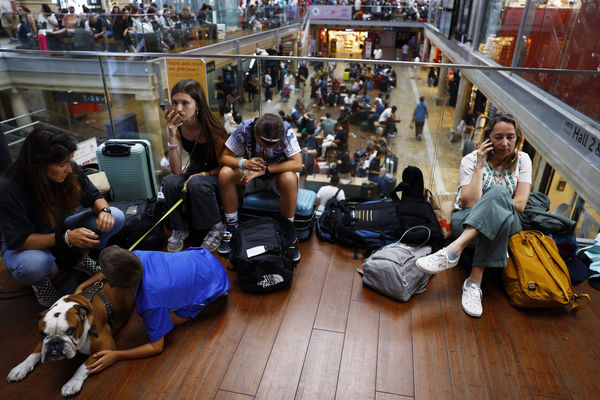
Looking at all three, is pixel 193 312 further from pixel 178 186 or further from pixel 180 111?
pixel 180 111

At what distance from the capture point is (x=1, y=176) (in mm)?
2168

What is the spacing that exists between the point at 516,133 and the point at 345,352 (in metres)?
1.84

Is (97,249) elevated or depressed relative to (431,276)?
elevated

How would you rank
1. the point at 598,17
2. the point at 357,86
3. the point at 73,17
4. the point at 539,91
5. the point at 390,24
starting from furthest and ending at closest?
the point at 390,24
the point at 73,17
the point at 539,91
the point at 598,17
the point at 357,86

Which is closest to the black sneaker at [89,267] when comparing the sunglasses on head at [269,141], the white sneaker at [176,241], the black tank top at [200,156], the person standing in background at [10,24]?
the white sneaker at [176,241]

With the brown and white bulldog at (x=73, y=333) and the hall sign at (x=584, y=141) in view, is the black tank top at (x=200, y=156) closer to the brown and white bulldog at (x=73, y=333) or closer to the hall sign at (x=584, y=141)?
the brown and white bulldog at (x=73, y=333)

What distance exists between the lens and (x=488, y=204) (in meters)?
2.42

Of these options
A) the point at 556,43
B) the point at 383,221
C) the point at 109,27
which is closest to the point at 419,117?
the point at 383,221

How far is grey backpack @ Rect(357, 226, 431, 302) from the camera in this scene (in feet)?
8.21

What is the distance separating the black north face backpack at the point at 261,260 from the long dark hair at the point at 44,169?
3.67ft

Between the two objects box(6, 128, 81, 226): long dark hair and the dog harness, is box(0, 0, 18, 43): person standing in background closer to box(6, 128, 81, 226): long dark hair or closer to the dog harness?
box(6, 128, 81, 226): long dark hair

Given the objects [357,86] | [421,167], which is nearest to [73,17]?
[357,86]

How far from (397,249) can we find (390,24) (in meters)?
29.1

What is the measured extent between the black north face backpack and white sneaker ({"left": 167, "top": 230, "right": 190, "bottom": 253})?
52 centimetres
